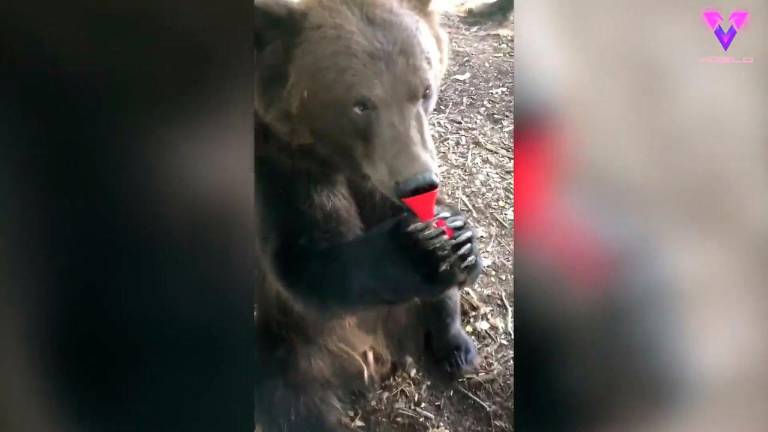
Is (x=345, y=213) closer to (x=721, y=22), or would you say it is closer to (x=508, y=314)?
(x=508, y=314)

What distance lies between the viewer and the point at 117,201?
134cm

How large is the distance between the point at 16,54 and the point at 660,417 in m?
1.52

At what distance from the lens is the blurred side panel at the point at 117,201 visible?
1316mm

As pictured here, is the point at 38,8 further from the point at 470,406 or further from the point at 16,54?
the point at 470,406

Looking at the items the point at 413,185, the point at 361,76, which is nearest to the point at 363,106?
the point at 361,76

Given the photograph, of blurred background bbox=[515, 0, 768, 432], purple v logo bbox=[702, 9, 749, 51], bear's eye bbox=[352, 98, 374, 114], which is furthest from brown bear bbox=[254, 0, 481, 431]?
purple v logo bbox=[702, 9, 749, 51]

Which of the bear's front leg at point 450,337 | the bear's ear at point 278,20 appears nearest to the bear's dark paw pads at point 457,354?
the bear's front leg at point 450,337

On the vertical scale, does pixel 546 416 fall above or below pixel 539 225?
below

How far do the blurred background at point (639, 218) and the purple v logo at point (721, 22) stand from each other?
14mm

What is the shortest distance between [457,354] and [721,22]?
0.89 metres

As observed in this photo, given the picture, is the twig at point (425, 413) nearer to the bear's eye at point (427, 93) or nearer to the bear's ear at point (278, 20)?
the bear's eye at point (427, 93)

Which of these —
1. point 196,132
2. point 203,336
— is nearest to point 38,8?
point 196,132

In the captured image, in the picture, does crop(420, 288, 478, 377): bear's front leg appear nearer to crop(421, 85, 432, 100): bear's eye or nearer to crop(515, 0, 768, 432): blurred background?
crop(515, 0, 768, 432): blurred background

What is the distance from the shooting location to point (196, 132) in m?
1.33
